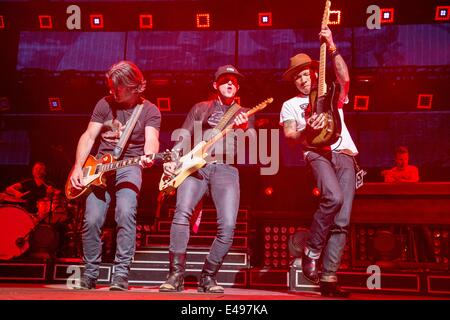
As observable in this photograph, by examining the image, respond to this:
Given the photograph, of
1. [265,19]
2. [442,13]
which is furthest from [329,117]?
[442,13]

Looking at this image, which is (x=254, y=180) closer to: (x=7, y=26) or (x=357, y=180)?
(x=357, y=180)

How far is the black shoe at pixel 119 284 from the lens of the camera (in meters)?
4.12

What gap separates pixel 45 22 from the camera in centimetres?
964

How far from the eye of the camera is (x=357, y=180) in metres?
4.58

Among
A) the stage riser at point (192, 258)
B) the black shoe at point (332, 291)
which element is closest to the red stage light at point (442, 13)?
the stage riser at point (192, 258)

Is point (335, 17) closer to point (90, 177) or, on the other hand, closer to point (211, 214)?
point (211, 214)

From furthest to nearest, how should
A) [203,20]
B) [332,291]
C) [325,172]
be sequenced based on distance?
[203,20], [325,172], [332,291]

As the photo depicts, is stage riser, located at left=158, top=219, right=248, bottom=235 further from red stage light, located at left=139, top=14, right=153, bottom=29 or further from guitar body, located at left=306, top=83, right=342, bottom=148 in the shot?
red stage light, located at left=139, top=14, right=153, bottom=29

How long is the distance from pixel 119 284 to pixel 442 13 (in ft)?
26.8

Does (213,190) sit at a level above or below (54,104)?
below

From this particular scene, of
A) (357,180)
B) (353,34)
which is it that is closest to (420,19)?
(353,34)

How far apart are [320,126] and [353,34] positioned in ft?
20.9

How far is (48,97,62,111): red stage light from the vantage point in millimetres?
10352

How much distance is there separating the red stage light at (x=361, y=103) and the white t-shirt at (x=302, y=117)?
5.52m
